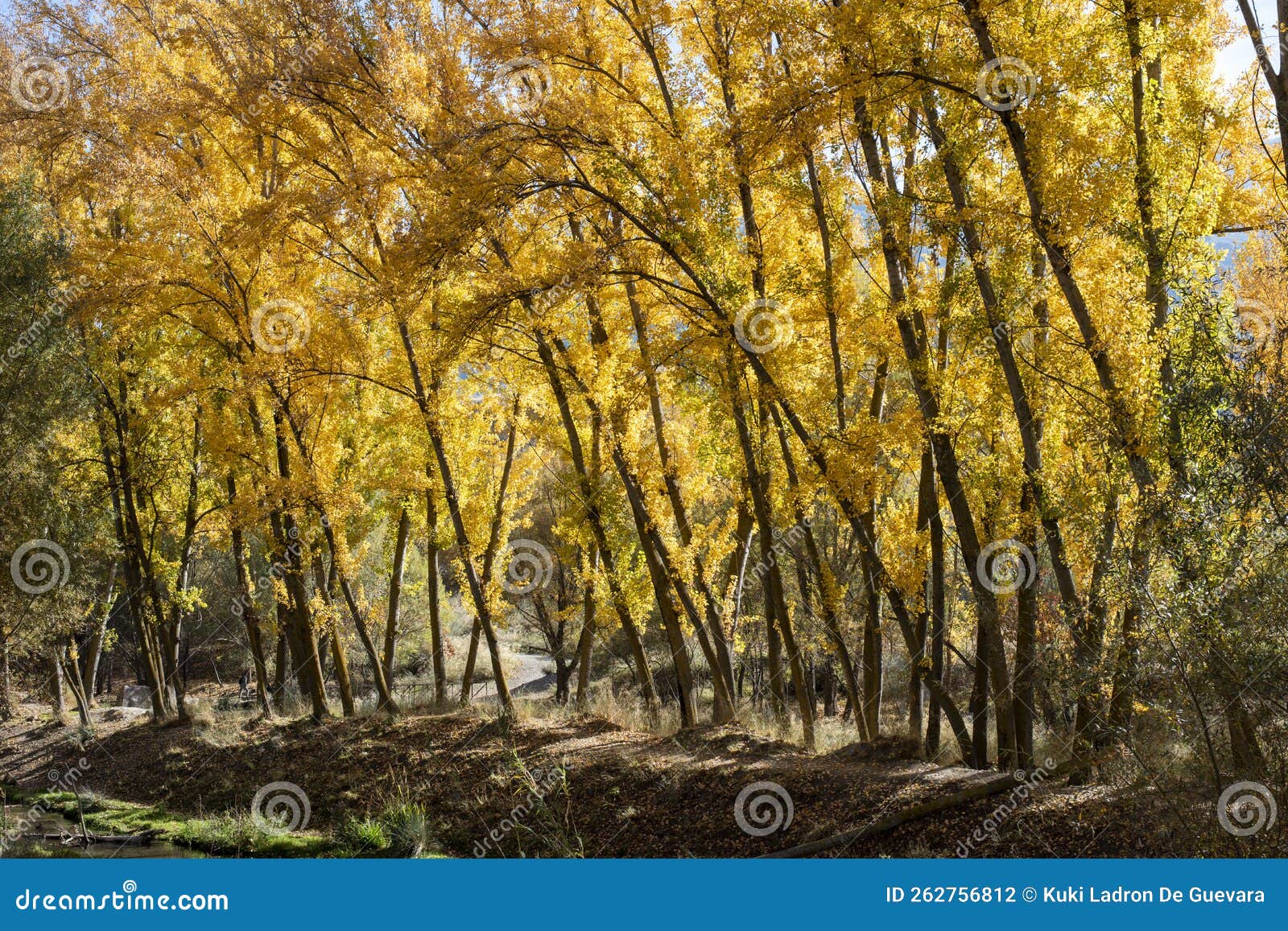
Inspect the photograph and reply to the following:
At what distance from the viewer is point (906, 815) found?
732 centimetres

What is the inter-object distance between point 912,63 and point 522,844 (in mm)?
8165

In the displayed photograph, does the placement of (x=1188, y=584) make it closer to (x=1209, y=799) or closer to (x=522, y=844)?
(x=1209, y=799)

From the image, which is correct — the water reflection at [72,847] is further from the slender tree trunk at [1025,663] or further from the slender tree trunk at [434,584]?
the slender tree trunk at [1025,663]

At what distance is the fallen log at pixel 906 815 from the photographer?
7.26 metres

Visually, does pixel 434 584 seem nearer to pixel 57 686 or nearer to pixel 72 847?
pixel 72 847

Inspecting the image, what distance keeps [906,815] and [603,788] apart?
374 cm

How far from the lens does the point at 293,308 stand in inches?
534

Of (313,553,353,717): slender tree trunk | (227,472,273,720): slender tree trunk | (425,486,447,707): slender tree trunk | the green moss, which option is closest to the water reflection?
the green moss

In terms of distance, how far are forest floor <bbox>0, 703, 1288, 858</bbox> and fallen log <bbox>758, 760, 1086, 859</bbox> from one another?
0.06 meters

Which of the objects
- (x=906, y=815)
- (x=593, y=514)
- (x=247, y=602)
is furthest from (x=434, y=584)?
(x=906, y=815)

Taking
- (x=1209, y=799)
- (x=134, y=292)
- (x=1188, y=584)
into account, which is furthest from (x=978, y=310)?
(x=134, y=292)

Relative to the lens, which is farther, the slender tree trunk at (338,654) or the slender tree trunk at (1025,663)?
the slender tree trunk at (338,654)

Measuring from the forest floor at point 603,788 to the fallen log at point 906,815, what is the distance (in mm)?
57

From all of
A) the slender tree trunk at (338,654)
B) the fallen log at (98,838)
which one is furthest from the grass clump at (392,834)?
the slender tree trunk at (338,654)
